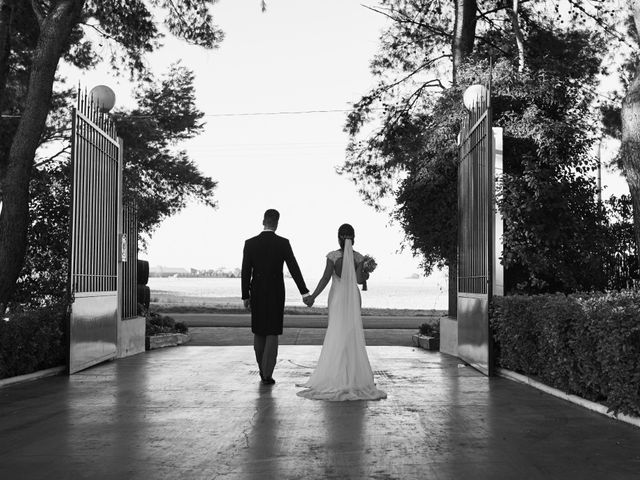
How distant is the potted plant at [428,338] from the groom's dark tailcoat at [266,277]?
7.31 metres

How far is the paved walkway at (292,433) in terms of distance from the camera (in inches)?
218

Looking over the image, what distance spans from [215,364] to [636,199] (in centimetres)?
646

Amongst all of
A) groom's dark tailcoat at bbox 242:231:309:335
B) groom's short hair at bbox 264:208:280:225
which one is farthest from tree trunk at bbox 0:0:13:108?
groom's dark tailcoat at bbox 242:231:309:335

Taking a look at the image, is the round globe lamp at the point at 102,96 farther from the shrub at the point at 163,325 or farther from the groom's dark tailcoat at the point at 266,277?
the shrub at the point at 163,325

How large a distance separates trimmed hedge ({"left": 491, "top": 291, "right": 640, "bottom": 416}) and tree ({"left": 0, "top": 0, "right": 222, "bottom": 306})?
24.5ft

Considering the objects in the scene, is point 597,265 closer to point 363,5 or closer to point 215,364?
point 215,364

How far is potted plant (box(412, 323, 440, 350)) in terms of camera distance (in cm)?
1758

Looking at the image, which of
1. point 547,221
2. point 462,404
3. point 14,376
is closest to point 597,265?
point 547,221

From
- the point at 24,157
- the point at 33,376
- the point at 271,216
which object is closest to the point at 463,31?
the point at 271,216

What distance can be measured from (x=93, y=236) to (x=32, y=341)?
2.45m

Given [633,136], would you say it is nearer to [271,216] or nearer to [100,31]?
[271,216]

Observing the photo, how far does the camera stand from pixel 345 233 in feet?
33.9

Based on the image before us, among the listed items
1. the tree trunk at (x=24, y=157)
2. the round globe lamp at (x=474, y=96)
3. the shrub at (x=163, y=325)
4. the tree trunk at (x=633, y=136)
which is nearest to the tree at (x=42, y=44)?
the tree trunk at (x=24, y=157)

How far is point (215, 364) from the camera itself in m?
13.2
